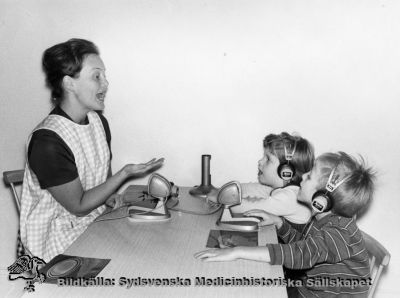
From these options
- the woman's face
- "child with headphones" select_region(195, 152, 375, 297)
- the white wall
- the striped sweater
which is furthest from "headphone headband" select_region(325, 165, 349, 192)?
the woman's face

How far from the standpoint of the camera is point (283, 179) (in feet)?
7.53

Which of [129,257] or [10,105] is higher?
[10,105]

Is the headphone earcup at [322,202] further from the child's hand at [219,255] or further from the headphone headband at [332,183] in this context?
the child's hand at [219,255]

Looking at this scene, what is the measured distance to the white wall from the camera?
2.59 m

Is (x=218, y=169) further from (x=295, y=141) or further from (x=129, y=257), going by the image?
(x=129, y=257)

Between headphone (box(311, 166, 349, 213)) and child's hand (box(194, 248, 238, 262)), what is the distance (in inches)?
15.2

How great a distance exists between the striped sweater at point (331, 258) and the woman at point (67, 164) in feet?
2.83

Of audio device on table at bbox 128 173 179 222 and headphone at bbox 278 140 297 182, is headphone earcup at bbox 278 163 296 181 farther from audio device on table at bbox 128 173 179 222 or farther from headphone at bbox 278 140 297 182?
audio device on table at bbox 128 173 179 222

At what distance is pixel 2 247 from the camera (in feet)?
10.1

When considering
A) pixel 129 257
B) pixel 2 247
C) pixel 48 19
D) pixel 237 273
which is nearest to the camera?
pixel 237 273

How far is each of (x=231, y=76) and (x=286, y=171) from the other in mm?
782

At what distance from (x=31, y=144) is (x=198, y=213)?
Result: 2.85 ft

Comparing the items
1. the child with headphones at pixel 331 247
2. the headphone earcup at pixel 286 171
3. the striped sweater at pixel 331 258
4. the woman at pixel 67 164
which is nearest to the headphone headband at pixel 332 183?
the child with headphones at pixel 331 247

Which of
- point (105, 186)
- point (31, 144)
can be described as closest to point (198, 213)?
point (105, 186)
